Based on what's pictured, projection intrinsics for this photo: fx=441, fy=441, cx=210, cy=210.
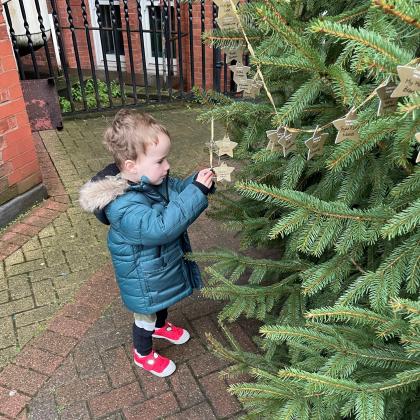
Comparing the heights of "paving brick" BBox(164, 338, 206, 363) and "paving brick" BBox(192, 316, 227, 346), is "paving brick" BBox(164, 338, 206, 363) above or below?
above

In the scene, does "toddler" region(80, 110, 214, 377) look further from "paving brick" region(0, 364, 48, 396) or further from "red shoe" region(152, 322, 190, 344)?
"paving brick" region(0, 364, 48, 396)

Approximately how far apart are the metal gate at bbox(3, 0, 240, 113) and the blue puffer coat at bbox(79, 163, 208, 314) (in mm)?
3689

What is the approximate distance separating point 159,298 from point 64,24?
710 centimetres

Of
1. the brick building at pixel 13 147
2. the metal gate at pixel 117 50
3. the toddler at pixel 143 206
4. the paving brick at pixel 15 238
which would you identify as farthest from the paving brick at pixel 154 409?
the metal gate at pixel 117 50

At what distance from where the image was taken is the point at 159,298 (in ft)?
7.54

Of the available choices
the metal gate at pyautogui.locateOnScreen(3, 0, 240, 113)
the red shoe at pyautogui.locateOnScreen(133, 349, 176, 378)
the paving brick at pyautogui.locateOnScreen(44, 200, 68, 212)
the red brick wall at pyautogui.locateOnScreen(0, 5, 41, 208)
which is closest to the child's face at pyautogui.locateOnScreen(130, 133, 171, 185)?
the red shoe at pyautogui.locateOnScreen(133, 349, 176, 378)

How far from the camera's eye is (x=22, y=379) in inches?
97.6

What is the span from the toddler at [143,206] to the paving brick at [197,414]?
558 mm

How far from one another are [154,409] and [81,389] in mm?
429

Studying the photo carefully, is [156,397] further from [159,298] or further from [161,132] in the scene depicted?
[161,132]

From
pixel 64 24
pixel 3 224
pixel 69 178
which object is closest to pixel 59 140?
pixel 69 178

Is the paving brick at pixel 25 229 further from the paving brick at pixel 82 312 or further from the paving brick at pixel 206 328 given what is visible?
the paving brick at pixel 206 328

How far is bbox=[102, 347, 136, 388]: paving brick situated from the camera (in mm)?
2475

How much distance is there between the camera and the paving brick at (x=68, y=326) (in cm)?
278
